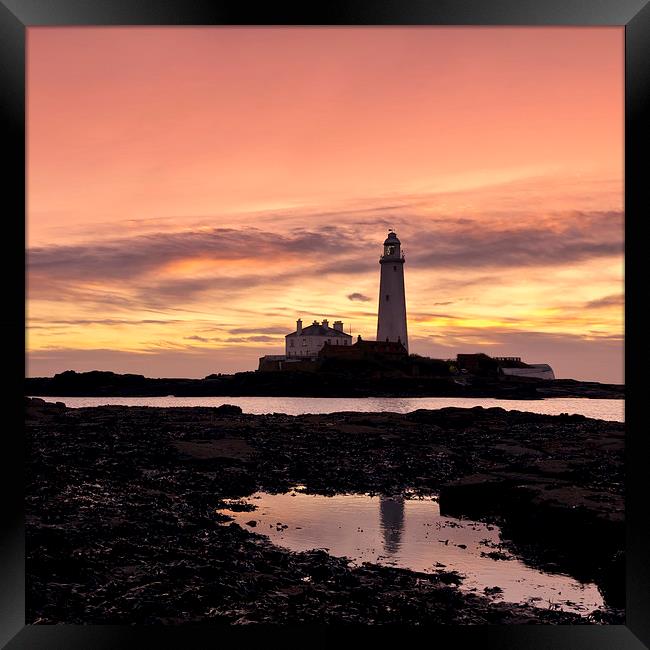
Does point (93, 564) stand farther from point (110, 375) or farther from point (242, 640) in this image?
point (110, 375)

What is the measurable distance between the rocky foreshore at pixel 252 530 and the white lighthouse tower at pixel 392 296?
1628 inches

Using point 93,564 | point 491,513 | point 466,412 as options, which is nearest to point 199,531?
point 93,564

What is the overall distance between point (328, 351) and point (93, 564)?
56976 mm

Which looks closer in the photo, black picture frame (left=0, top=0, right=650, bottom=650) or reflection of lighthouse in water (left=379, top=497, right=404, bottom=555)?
black picture frame (left=0, top=0, right=650, bottom=650)

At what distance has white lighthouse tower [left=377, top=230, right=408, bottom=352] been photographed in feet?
194

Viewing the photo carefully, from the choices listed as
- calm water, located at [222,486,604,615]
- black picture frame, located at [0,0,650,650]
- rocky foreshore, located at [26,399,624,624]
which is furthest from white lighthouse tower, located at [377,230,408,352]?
black picture frame, located at [0,0,650,650]

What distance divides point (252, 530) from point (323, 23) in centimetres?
689

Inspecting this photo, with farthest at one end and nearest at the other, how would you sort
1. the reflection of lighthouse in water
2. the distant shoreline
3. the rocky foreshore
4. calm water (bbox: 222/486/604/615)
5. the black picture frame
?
the distant shoreline < the reflection of lighthouse in water < calm water (bbox: 222/486/604/615) < the rocky foreshore < the black picture frame

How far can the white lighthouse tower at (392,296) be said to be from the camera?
59.2 meters

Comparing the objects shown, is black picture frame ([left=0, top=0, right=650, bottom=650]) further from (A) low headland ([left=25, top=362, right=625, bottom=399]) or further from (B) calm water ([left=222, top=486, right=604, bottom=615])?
(A) low headland ([left=25, top=362, right=625, bottom=399])

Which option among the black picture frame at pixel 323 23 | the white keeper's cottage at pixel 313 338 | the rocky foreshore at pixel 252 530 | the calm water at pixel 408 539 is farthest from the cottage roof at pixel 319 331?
the black picture frame at pixel 323 23

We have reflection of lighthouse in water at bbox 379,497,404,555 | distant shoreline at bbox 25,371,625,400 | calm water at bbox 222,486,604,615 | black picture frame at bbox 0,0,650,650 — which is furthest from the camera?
distant shoreline at bbox 25,371,625,400

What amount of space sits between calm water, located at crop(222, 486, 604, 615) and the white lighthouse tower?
48444 mm

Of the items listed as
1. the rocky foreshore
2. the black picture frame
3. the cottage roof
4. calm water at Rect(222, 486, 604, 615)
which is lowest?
calm water at Rect(222, 486, 604, 615)
